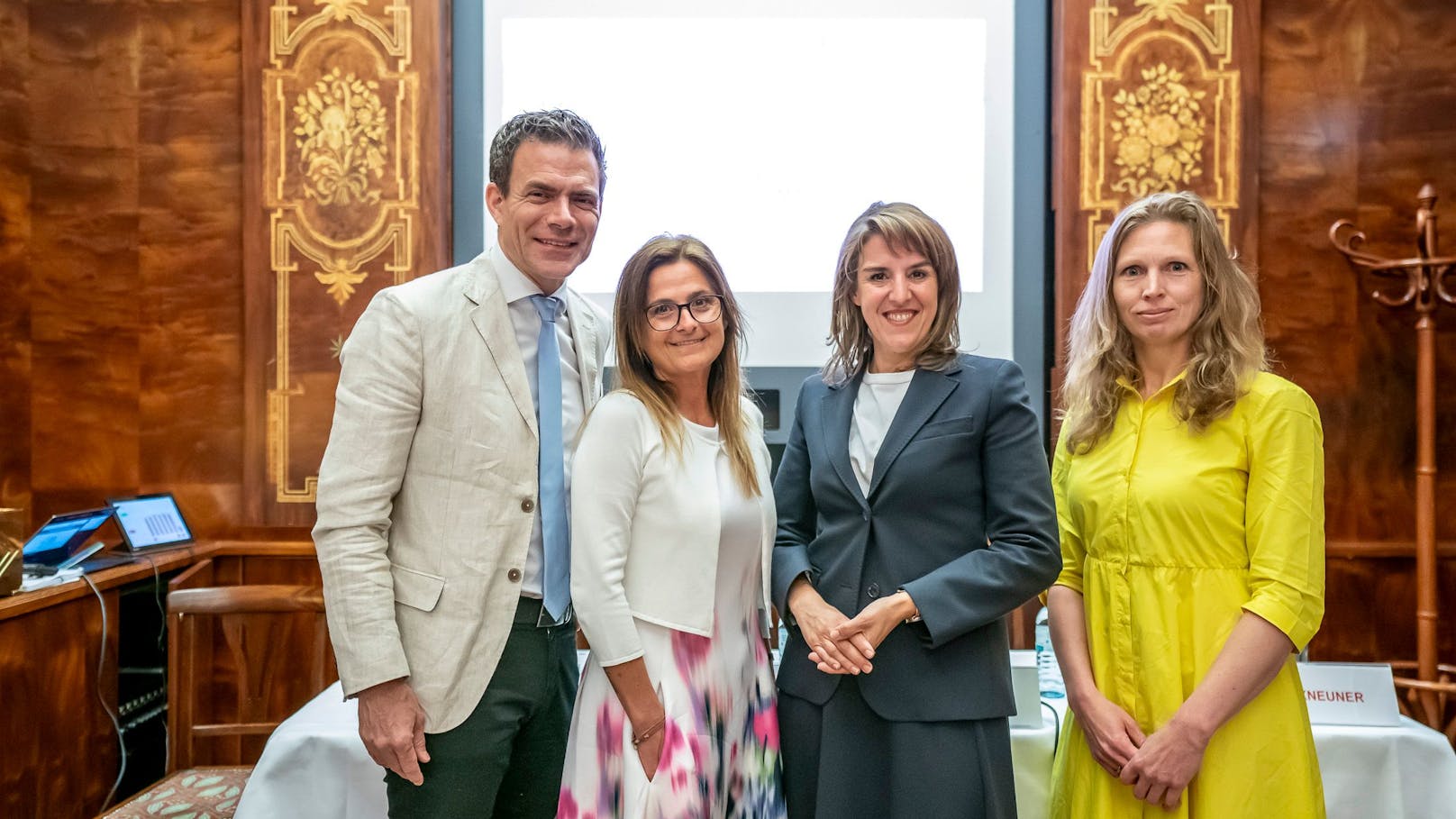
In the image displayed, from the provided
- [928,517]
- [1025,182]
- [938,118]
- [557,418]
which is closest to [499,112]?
[938,118]

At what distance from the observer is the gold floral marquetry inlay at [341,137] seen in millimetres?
2992

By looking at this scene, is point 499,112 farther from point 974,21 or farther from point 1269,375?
point 1269,375

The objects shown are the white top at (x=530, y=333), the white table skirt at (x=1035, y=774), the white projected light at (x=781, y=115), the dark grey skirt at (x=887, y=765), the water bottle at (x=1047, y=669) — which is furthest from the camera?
the white projected light at (x=781, y=115)

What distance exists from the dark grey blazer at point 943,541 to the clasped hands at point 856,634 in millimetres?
27

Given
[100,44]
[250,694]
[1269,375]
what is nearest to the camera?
[1269,375]

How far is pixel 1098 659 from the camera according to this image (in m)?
1.45

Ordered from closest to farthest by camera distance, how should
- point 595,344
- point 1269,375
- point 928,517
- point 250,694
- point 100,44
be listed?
point 928,517 < point 1269,375 < point 595,344 < point 250,694 < point 100,44

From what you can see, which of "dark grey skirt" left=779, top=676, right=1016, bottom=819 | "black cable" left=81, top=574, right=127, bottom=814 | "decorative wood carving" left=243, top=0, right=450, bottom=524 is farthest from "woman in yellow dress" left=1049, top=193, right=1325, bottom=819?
"black cable" left=81, top=574, right=127, bottom=814

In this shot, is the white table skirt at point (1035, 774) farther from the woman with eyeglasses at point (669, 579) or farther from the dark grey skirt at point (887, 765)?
the woman with eyeglasses at point (669, 579)

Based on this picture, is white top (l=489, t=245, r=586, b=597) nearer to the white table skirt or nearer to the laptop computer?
the white table skirt

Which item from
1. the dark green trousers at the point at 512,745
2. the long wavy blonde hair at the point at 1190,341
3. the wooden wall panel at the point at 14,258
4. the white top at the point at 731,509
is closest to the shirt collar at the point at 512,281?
the white top at the point at 731,509

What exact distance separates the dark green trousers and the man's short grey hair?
66cm

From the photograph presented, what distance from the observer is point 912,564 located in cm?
132

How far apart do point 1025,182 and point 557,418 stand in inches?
86.8
